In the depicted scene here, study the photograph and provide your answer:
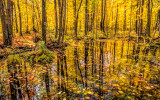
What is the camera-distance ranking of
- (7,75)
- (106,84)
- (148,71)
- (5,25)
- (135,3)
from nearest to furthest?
(106,84) → (7,75) → (148,71) → (5,25) → (135,3)

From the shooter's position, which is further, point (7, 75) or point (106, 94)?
point (7, 75)

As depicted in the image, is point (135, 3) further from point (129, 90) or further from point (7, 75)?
point (7, 75)

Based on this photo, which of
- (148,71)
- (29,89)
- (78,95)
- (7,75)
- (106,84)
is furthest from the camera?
(148,71)

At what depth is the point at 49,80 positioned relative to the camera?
Answer: 4.60 meters

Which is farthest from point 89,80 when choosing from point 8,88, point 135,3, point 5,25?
point 135,3

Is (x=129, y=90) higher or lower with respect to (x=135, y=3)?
lower

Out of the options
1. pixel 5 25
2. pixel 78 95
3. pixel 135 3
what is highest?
pixel 135 3

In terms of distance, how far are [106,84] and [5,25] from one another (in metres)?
10.3

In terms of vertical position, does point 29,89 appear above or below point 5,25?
below

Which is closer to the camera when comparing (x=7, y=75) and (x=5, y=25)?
(x=7, y=75)

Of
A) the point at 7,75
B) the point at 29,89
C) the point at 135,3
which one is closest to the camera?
the point at 29,89

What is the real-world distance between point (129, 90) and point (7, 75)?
5188mm

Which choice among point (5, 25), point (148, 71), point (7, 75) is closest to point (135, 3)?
point (148, 71)

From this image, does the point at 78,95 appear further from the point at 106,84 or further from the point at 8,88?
the point at 8,88
